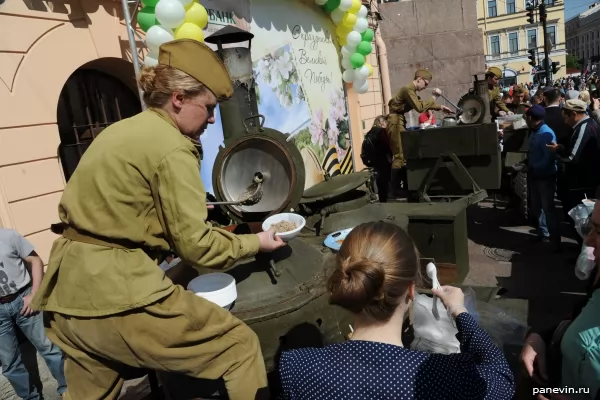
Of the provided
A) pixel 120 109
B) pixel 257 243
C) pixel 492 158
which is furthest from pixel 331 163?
pixel 257 243

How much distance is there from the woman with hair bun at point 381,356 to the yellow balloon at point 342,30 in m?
8.12

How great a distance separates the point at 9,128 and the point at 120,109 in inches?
68.4

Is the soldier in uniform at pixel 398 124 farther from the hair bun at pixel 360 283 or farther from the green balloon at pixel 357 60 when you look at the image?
the hair bun at pixel 360 283

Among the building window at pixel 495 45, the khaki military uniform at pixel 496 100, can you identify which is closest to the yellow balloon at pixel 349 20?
the khaki military uniform at pixel 496 100

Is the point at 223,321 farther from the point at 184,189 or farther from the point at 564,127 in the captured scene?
the point at 564,127

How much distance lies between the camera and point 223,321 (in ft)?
6.64

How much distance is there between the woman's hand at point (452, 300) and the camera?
5.89ft

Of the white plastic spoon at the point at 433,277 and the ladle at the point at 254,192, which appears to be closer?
the white plastic spoon at the point at 433,277

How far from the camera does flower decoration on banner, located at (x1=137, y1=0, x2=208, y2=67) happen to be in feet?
15.5

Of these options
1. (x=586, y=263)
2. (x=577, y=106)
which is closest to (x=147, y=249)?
(x=586, y=263)

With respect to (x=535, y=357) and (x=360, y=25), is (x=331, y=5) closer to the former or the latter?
(x=360, y=25)

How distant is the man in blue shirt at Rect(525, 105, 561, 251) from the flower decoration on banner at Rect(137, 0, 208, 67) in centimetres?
404

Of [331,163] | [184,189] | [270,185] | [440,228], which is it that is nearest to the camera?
[184,189]

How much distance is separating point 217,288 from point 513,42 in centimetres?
5893
